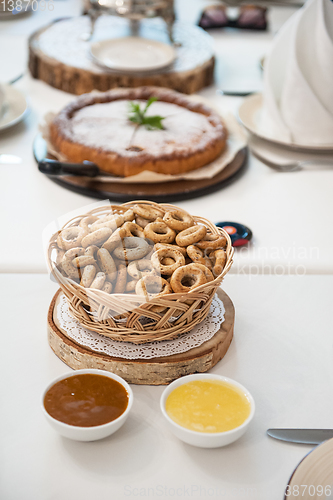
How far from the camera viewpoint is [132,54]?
6.84ft

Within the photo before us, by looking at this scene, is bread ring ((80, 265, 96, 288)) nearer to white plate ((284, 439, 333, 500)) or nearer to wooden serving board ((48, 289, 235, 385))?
wooden serving board ((48, 289, 235, 385))

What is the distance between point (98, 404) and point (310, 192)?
1.02m

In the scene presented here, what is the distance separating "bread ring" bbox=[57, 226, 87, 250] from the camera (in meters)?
0.92

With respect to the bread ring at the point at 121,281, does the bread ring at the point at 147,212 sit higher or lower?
higher

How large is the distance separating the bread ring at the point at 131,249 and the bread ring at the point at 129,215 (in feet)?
0.22

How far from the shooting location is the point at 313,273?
3.92 ft

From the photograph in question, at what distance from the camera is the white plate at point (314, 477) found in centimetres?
65

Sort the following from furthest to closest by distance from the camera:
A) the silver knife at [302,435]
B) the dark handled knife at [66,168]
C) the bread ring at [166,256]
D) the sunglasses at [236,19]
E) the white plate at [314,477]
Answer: the sunglasses at [236,19], the dark handled knife at [66,168], the bread ring at [166,256], the silver knife at [302,435], the white plate at [314,477]

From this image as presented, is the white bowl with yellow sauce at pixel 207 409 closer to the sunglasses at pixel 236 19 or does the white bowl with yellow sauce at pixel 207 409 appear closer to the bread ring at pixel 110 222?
the bread ring at pixel 110 222

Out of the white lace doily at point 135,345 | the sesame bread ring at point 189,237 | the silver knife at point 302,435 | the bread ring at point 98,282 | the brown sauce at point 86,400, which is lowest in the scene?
the silver knife at point 302,435

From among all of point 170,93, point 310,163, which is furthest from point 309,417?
point 170,93

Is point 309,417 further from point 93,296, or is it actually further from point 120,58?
point 120,58

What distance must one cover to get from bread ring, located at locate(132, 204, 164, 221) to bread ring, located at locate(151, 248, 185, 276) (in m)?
0.12

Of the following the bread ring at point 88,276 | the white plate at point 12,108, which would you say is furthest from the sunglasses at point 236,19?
the bread ring at point 88,276
